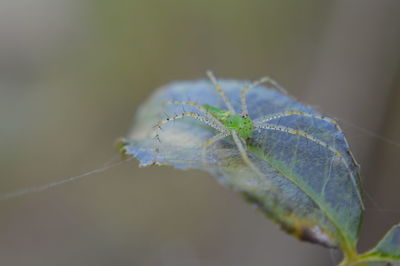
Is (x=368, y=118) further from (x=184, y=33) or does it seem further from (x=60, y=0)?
(x=60, y=0)

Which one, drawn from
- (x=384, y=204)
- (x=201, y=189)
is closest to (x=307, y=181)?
(x=384, y=204)

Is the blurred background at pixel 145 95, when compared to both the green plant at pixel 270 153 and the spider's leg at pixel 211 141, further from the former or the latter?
the spider's leg at pixel 211 141

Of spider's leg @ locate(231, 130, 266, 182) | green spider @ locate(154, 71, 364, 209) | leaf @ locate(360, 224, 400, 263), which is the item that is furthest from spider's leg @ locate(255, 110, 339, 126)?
leaf @ locate(360, 224, 400, 263)

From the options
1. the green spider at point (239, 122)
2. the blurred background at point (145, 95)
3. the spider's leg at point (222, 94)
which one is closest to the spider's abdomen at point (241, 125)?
the green spider at point (239, 122)

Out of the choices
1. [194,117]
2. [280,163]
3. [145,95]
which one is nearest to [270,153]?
[280,163]

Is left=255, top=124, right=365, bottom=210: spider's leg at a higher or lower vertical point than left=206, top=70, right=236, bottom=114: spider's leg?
lower

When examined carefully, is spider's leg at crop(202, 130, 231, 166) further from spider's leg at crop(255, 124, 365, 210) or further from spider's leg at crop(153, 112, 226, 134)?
spider's leg at crop(255, 124, 365, 210)
